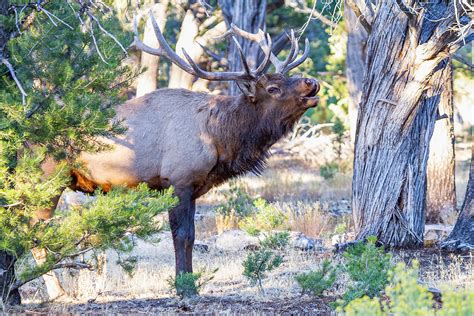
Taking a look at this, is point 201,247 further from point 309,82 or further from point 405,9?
point 405,9

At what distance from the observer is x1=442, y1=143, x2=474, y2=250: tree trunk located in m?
10.8

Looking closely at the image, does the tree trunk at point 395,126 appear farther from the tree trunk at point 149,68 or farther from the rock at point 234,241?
the tree trunk at point 149,68

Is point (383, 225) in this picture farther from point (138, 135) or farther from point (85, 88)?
point (85, 88)

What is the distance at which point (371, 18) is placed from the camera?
36.8 ft

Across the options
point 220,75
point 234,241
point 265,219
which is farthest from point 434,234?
point 220,75

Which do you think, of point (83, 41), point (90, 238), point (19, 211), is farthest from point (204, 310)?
point (83, 41)

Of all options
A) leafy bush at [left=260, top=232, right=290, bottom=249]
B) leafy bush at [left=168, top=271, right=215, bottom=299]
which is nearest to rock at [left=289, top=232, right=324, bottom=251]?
leafy bush at [left=260, top=232, right=290, bottom=249]

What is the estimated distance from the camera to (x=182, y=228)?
389 inches

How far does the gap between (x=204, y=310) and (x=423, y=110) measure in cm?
422

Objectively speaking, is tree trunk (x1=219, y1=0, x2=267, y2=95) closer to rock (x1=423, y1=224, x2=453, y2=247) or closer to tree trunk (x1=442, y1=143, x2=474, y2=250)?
rock (x1=423, y1=224, x2=453, y2=247)

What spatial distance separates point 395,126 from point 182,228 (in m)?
2.82

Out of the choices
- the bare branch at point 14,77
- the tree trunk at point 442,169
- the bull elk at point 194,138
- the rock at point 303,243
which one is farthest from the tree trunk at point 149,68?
the bare branch at point 14,77

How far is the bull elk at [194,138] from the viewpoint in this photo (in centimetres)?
988

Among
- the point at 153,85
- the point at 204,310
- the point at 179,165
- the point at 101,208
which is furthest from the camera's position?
the point at 153,85
